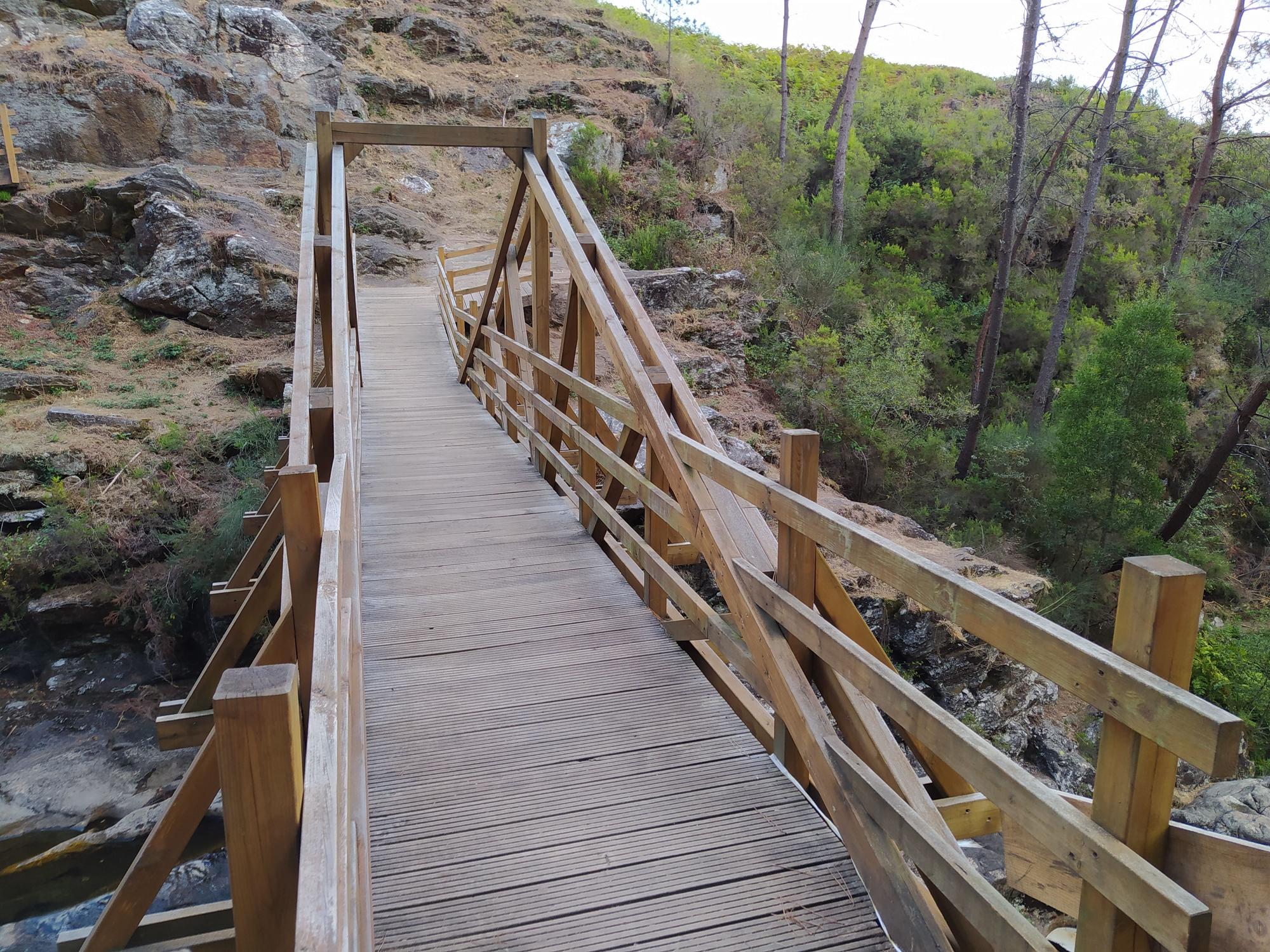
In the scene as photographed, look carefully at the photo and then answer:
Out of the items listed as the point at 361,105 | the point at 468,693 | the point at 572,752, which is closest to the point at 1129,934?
the point at 572,752

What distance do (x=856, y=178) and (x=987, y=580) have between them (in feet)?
48.3

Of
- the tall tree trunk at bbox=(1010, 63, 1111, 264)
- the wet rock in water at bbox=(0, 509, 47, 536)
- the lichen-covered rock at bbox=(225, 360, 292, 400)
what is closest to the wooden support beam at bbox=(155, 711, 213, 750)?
the wet rock in water at bbox=(0, 509, 47, 536)

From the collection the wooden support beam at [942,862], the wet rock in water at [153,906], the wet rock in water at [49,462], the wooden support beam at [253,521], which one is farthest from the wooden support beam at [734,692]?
the wet rock in water at [49,462]

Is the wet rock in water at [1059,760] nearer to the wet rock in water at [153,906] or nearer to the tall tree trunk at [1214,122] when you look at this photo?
the wet rock in water at [153,906]

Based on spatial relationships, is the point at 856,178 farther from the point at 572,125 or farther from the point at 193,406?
the point at 193,406

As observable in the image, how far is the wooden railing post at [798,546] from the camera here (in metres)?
2.68

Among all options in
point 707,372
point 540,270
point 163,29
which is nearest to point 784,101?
point 707,372

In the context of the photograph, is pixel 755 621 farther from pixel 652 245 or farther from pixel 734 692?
pixel 652 245

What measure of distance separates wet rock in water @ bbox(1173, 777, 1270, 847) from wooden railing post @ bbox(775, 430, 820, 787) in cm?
545

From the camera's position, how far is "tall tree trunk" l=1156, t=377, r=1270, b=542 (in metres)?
13.6

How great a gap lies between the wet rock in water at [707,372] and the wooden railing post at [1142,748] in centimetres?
1176

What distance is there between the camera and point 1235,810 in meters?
6.93

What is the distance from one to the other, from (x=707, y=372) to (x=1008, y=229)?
233 inches

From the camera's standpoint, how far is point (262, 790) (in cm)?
128
